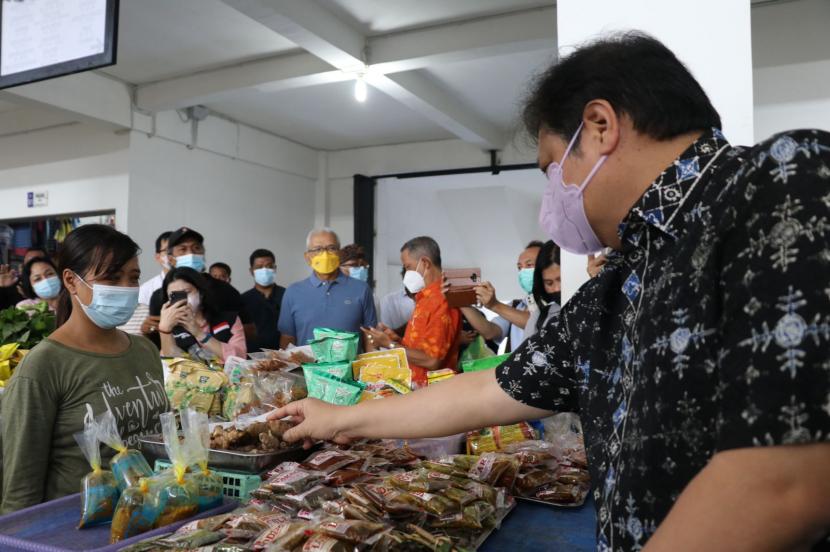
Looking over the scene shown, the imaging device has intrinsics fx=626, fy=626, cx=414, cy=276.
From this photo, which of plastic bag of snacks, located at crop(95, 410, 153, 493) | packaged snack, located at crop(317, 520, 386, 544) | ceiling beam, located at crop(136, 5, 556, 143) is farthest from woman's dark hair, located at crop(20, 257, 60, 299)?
packaged snack, located at crop(317, 520, 386, 544)

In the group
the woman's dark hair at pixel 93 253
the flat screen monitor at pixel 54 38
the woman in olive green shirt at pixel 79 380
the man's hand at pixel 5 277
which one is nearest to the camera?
the woman in olive green shirt at pixel 79 380

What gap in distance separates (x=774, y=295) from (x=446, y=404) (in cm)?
86

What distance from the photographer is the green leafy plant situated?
3.46 metres

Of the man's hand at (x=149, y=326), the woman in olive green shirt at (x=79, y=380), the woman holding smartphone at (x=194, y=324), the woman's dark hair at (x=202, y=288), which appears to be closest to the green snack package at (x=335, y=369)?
the woman in olive green shirt at (x=79, y=380)

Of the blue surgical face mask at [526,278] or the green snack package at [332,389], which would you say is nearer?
the green snack package at [332,389]

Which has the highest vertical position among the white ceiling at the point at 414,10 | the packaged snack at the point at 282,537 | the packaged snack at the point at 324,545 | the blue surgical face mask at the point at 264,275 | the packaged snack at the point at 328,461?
the white ceiling at the point at 414,10

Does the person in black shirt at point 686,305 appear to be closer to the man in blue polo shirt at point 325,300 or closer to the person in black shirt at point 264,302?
the man in blue polo shirt at point 325,300

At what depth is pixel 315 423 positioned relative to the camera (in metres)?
1.61

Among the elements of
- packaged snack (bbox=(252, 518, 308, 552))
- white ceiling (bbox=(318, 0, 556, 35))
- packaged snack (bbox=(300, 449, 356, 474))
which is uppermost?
white ceiling (bbox=(318, 0, 556, 35))

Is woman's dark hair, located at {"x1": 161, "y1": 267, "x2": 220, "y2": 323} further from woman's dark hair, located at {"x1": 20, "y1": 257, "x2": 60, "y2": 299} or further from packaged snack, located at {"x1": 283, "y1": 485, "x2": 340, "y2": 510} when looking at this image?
woman's dark hair, located at {"x1": 20, "y1": 257, "x2": 60, "y2": 299}

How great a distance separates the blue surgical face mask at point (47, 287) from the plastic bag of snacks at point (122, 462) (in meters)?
3.97

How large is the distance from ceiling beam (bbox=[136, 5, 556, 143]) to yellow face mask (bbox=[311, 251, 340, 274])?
1913mm

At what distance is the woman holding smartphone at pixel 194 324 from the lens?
10.3ft

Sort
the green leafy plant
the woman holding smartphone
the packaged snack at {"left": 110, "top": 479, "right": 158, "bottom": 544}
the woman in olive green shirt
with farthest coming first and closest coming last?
the green leafy plant < the woman holding smartphone < the woman in olive green shirt < the packaged snack at {"left": 110, "top": 479, "right": 158, "bottom": 544}
